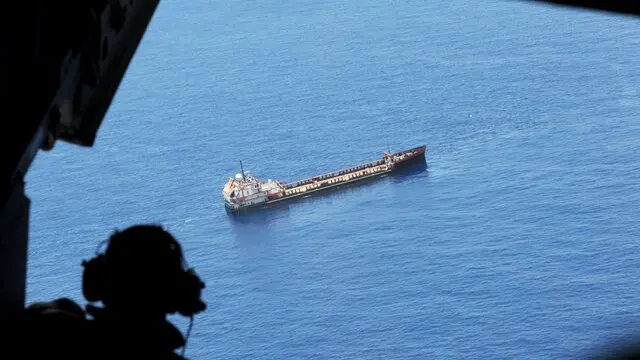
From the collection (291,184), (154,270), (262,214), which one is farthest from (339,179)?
(154,270)

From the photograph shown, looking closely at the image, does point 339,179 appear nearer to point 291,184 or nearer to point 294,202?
point 291,184

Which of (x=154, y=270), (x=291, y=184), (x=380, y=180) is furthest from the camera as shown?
(x=380, y=180)

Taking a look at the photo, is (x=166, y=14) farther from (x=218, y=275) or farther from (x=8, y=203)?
(x=8, y=203)

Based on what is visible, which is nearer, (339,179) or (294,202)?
(294,202)

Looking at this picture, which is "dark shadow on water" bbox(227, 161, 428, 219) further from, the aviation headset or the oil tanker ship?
the aviation headset

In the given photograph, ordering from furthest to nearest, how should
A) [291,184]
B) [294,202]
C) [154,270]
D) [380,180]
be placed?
1. [380,180]
2. [291,184]
3. [294,202]
4. [154,270]

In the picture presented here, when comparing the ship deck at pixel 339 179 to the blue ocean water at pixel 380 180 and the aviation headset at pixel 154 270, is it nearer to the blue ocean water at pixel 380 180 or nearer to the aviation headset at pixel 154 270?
the blue ocean water at pixel 380 180
